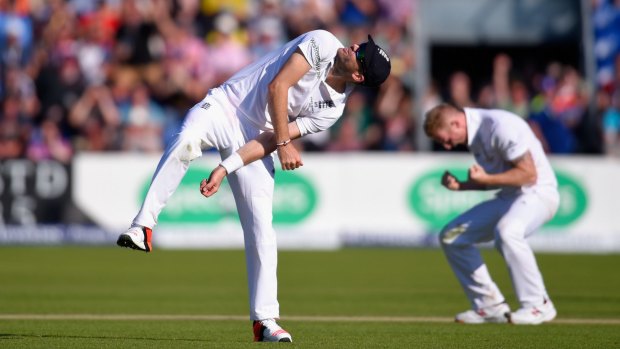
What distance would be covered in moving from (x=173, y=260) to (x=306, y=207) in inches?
127

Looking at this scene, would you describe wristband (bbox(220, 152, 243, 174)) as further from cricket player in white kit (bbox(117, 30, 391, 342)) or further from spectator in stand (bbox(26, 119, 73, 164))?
spectator in stand (bbox(26, 119, 73, 164))

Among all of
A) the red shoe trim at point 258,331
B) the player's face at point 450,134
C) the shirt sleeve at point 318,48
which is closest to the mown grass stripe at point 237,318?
the player's face at point 450,134

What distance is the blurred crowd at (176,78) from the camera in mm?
21047

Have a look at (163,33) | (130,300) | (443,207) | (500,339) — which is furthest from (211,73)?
(500,339)

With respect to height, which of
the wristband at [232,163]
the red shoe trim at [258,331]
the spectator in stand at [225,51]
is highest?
the spectator in stand at [225,51]

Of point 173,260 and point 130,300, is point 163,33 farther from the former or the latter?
point 130,300

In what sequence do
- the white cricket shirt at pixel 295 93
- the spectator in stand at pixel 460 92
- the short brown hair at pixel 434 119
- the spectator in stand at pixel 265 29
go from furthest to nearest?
the spectator in stand at pixel 265 29 → the spectator in stand at pixel 460 92 → the short brown hair at pixel 434 119 → the white cricket shirt at pixel 295 93

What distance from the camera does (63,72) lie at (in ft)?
69.6

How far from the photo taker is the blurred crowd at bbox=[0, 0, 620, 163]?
2105 centimetres

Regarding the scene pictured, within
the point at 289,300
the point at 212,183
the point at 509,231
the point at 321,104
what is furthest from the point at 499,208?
the point at 212,183

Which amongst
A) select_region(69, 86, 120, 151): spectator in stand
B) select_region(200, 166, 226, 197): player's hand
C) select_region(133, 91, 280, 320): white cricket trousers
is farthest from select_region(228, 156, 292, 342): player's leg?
select_region(69, 86, 120, 151): spectator in stand

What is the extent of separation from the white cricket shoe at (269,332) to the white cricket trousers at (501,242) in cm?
268

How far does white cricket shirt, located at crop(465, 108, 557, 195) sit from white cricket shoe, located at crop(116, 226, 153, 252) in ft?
12.0

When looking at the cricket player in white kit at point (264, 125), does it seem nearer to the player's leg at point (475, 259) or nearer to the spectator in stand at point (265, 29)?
the player's leg at point (475, 259)
